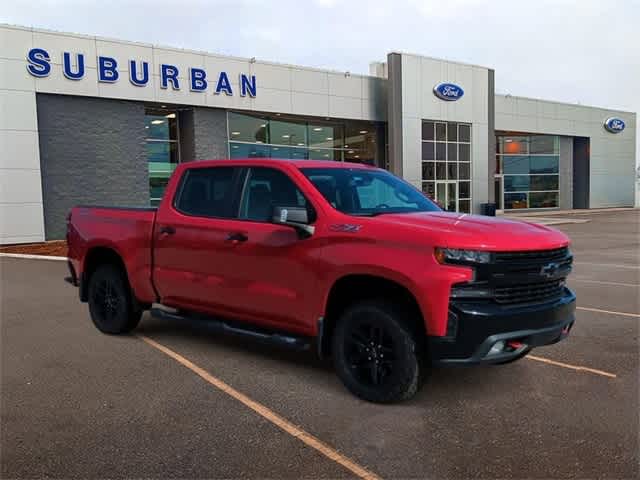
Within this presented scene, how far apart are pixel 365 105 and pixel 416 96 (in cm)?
284

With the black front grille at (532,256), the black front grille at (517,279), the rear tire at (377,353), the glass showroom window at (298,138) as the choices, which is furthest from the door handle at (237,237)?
the glass showroom window at (298,138)

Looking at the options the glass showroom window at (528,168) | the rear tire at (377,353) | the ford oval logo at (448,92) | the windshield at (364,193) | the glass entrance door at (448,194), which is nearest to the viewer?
the rear tire at (377,353)

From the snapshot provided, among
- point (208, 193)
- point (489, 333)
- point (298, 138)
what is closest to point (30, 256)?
point (208, 193)

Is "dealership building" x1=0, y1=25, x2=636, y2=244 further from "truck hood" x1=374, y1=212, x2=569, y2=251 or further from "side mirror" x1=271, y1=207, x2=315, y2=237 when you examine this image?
"truck hood" x1=374, y1=212, x2=569, y2=251

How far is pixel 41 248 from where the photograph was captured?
1816cm

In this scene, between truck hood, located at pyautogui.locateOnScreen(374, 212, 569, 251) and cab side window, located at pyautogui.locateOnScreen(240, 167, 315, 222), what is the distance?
89 centimetres

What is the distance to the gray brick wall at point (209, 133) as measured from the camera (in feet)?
78.8

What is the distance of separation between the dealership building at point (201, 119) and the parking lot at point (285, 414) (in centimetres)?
1591

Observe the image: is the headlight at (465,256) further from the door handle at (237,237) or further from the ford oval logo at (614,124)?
the ford oval logo at (614,124)

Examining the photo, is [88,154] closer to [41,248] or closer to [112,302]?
[41,248]

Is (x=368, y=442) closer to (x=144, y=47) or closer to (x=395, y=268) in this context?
(x=395, y=268)

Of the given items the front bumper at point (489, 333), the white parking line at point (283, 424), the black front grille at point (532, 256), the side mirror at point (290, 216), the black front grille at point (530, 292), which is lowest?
the white parking line at point (283, 424)

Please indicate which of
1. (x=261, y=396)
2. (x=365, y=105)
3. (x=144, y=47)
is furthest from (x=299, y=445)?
(x=365, y=105)

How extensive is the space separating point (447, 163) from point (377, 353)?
2881 cm
